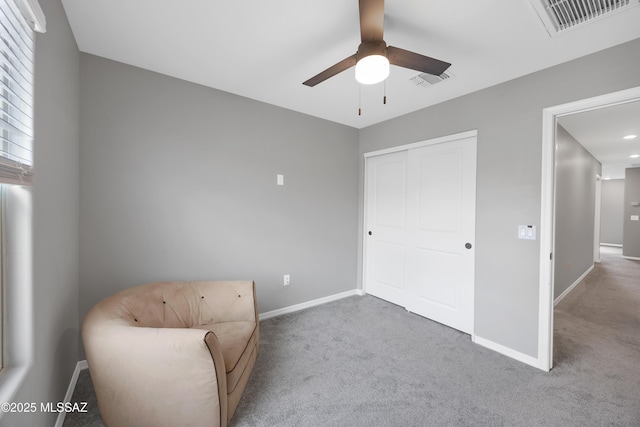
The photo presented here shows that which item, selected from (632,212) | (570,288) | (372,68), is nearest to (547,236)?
(372,68)

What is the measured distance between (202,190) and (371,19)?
2071 millimetres

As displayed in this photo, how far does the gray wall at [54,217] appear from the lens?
124 centimetres

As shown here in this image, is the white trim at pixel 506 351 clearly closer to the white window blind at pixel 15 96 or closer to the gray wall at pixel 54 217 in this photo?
the gray wall at pixel 54 217

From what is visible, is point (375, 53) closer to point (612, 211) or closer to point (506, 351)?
point (506, 351)

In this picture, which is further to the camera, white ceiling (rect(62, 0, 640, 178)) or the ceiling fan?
white ceiling (rect(62, 0, 640, 178))

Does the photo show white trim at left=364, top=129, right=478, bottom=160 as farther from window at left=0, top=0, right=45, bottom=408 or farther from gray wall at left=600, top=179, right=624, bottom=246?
gray wall at left=600, top=179, right=624, bottom=246

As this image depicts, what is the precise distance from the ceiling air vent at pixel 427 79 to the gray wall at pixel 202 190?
4.57 ft

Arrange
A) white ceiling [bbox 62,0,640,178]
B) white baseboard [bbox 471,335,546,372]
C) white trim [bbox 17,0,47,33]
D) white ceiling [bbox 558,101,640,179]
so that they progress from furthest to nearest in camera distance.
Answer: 1. white ceiling [bbox 558,101,640,179]
2. white baseboard [bbox 471,335,546,372]
3. white ceiling [bbox 62,0,640,178]
4. white trim [bbox 17,0,47,33]

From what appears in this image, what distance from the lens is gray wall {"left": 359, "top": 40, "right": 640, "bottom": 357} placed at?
2066 mm

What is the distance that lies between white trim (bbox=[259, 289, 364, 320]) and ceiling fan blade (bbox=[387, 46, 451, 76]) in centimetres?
279

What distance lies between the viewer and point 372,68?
1444 mm

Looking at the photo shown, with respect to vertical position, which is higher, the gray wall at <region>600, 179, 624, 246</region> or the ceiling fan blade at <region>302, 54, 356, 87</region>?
the ceiling fan blade at <region>302, 54, 356, 87</region>

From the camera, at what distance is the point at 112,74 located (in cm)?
216

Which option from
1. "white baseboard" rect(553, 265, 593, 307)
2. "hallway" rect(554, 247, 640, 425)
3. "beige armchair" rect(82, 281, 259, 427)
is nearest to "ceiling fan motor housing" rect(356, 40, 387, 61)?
"beige armchair" rect(82, 281, 259, 427)
